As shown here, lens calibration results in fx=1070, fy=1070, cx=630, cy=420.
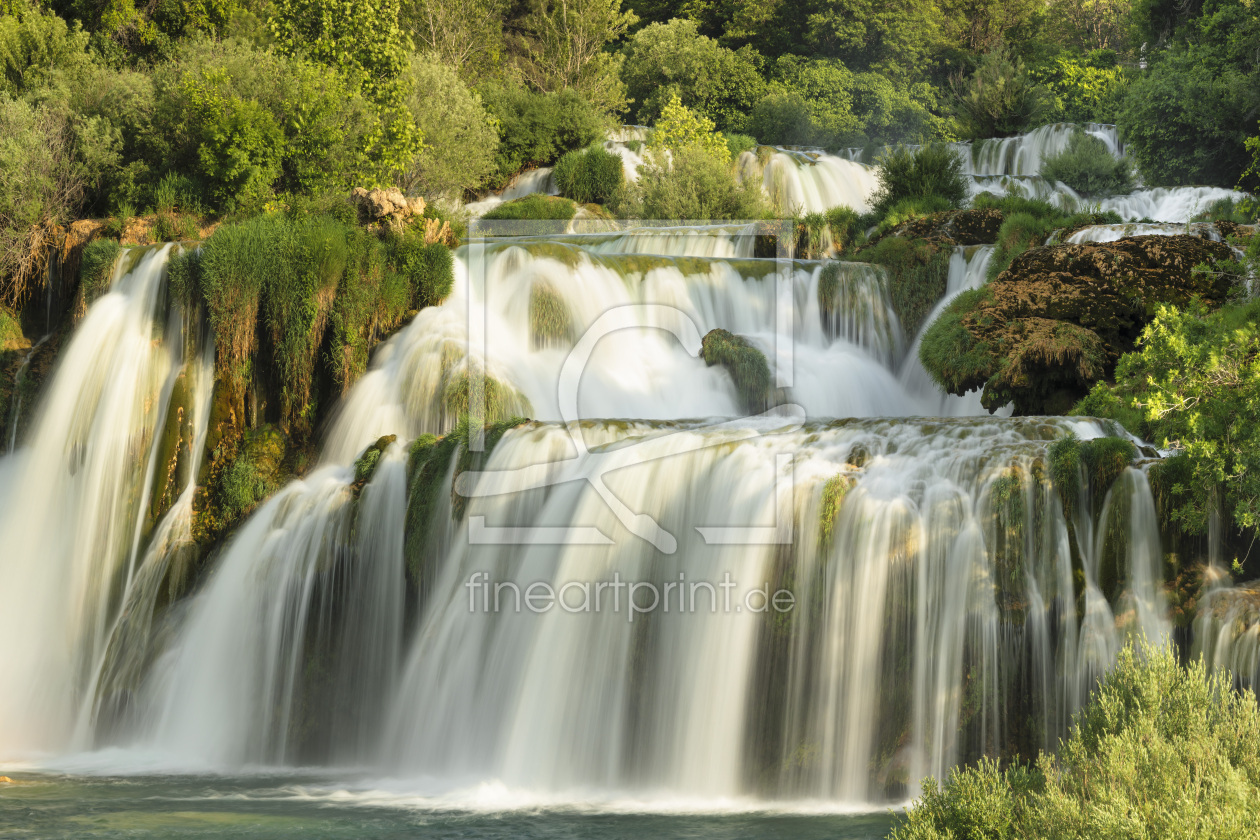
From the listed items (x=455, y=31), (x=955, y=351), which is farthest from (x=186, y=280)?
(x=455, y=31)

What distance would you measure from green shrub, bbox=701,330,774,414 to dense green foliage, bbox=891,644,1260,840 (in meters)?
8.67

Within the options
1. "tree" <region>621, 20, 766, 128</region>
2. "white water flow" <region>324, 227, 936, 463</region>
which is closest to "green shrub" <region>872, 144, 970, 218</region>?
"white water flow" <region>324, 227, 936, 463</region>

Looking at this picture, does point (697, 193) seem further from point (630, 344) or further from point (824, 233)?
point (630, 344)

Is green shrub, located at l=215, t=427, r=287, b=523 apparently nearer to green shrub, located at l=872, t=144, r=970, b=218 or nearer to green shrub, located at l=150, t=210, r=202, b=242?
green shrub, located at l=150, t=210, r=202, b=242

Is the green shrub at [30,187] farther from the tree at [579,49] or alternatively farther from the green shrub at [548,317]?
the tree at [579,49]

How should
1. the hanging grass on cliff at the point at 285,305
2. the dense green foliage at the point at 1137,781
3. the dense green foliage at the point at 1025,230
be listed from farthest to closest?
the dense green foliage at the point at 1025,230, the hanging grass on cliff at the point at 285,305, the dense green foliage at the point at 1137,781

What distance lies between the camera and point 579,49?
4284 cm

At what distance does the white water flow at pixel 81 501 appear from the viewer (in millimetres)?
13766

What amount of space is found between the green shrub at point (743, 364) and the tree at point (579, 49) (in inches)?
1093

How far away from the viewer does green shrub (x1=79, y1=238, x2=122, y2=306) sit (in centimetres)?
1590

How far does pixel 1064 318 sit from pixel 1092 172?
16081 millimetres

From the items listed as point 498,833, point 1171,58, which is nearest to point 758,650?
point 498,833

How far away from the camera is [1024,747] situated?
8.91 metres

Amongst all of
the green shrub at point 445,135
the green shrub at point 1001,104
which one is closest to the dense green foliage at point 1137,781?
the green shrub at point 445,135
